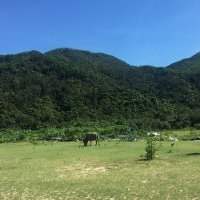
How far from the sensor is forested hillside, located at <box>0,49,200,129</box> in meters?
112

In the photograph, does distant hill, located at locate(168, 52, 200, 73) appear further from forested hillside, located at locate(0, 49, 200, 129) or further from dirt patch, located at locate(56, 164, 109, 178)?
dirt patch, located at locate(56, 164, 109, 178)

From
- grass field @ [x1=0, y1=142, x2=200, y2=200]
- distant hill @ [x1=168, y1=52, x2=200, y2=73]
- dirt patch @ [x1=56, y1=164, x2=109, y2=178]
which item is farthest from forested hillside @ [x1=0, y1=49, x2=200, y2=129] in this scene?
dirt patch @ [x1=56, y1=164, x2=109, y2=178]

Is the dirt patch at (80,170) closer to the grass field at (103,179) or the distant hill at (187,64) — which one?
the grass field at (103,179)

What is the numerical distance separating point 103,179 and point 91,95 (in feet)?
354

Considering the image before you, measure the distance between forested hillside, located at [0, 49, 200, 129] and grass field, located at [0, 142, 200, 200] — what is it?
65.9 meters

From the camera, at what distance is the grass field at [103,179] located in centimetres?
1675

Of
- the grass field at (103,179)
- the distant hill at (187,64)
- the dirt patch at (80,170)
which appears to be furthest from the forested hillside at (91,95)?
the dirt patch at (80,170)

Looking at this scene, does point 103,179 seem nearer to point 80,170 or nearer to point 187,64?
point 80,170

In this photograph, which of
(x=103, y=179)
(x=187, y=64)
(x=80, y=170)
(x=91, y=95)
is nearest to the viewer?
(x=103, y=179)

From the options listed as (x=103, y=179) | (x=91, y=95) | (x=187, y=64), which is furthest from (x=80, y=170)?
(x=187, y=64)

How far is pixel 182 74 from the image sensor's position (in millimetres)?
144250

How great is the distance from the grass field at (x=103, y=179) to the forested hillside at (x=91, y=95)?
216ft

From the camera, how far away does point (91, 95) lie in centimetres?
12838

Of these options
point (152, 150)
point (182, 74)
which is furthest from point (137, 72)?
point (152, 150)
